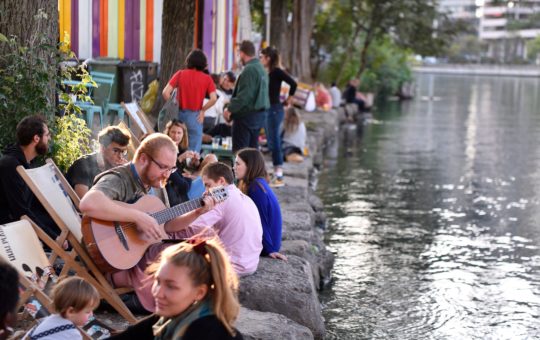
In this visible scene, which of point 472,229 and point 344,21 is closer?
point 472,229

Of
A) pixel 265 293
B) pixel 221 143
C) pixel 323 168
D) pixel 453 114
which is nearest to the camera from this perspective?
pixel 265 293

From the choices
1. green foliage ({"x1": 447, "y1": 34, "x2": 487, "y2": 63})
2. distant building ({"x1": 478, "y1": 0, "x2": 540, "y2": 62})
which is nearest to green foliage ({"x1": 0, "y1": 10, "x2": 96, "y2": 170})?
distant building ({"x1": 478, "y1": 0, "x2": 540, "y2": 62})

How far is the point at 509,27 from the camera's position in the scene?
140 meters

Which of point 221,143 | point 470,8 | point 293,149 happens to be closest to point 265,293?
point 221,143

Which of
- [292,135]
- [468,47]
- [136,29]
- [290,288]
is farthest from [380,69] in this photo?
[468,47]

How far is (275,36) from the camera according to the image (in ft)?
91.9

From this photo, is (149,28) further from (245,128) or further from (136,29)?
(245,128)

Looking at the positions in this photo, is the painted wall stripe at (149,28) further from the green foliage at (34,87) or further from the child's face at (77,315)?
the child's face at (77,315)

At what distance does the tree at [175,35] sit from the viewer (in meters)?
13.0

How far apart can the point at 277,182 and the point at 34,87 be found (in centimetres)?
500

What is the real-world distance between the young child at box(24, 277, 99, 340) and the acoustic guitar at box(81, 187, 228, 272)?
4.17ft

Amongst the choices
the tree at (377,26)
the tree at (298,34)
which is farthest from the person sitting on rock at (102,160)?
the tree at (377,26)

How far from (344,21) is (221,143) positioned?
27754 mm

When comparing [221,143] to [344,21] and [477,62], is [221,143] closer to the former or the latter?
[344,21]
